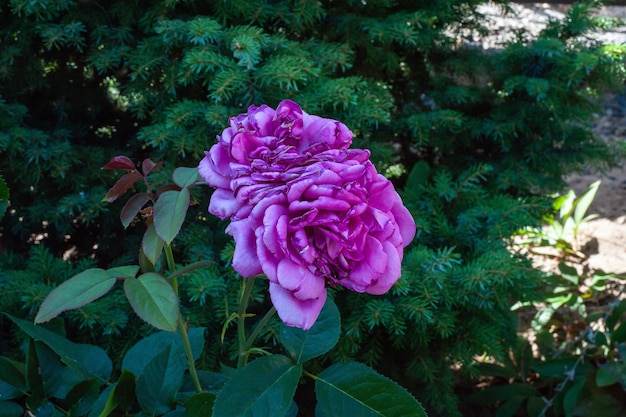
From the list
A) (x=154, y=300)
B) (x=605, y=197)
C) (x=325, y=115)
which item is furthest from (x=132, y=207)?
(x=605, y=197)

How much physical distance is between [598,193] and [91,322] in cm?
279

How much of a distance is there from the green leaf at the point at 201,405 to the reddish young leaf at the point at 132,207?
8.7 inches

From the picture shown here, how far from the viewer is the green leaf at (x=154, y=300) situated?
714mm

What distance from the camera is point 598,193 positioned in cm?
335

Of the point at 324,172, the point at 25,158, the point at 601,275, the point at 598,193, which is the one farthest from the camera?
the point at 598,193

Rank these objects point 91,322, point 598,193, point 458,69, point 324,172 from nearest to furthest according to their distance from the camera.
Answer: point 324,172 < point 91,322 < point 458,69 < point 598,193

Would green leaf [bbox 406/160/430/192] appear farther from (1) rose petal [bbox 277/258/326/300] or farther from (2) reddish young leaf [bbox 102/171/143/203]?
(1) rose petal [bbox 277/258/326/300]

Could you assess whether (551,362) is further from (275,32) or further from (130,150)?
(130,150)

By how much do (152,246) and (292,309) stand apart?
0.73 ft

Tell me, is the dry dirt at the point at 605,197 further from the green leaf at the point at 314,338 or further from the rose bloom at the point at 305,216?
the rose bloom at the point at 305,216

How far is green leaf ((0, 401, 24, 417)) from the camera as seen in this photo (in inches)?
35.8

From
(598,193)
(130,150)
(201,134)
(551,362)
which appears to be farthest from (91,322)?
(598,193)

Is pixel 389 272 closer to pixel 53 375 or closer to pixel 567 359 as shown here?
pixel 53 375

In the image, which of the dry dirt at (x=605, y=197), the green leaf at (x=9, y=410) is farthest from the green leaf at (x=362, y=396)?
the dry dirt at (x=605, y=197)
